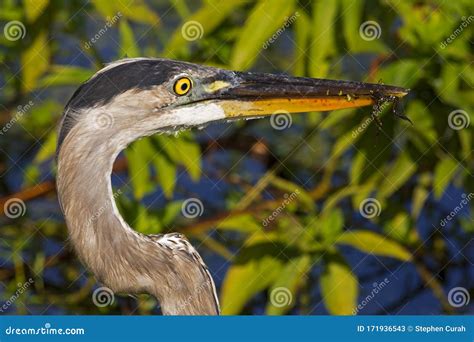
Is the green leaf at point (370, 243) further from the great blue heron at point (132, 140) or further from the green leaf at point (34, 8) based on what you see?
the green leaf at point (34, 8)

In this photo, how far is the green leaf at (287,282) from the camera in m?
2.66

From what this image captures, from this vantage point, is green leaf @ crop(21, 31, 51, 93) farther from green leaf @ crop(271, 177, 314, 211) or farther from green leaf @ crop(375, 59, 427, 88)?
green leaf @ crop(375, 59, 427, 88)

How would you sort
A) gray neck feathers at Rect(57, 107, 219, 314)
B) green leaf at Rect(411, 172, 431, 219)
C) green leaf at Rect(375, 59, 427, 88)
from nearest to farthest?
1. gray neck feathers at Rect(57, 107, 219, 314)
2. green leaf at Rect(375, 59, 427, 88)
3. green leaf at Rect(411, 172, 431, 219)

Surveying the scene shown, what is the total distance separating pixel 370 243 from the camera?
2758 millimetres

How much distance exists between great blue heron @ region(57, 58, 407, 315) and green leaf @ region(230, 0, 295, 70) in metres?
0.41

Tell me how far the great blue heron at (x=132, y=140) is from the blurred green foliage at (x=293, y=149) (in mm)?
486

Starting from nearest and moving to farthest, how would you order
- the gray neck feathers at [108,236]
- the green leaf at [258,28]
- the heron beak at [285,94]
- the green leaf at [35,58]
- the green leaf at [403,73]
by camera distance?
the gray neck feathers at [108,236] → the heron beak at [285,94] → the green leaf at [258,28] → the green leaf at [403,73] → the green leaf at [35,58]

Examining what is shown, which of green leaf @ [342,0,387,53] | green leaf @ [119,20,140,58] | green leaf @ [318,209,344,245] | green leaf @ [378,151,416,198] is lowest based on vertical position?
green leaf @ [318,209,344,245]

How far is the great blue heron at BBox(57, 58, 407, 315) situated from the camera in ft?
6.18

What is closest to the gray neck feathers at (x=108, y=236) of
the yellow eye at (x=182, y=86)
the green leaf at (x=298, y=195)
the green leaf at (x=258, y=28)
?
the yellow eye at (x=182, y=86)

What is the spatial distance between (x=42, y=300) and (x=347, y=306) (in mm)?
926

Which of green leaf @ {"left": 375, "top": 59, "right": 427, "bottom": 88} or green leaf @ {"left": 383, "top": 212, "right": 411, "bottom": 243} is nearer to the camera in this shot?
green leaf @ {"left": 375, "top": 59, "right": 427, "bottom": 88}

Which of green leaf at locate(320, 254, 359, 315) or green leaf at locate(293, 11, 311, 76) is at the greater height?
green leaf at locate(293, 11, 311, 76)

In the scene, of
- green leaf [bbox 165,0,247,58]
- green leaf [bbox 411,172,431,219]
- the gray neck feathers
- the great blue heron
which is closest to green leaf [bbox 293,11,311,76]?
green leaf [bbox 165,0,247,58]
